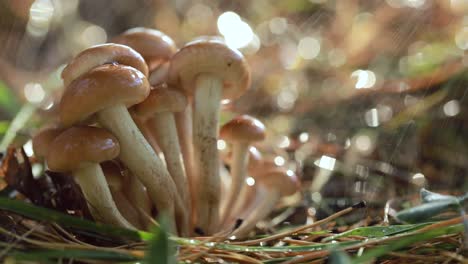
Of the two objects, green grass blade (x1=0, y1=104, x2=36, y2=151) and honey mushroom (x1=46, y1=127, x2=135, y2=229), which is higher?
green grass blade (x1=0, y1=104, x2=36, y2=151)

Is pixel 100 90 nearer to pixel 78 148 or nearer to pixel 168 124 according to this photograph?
pixel 78 148

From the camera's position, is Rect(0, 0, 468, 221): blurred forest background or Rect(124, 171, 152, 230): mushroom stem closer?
Rect(124, 171, 152, 230): mushroom stem

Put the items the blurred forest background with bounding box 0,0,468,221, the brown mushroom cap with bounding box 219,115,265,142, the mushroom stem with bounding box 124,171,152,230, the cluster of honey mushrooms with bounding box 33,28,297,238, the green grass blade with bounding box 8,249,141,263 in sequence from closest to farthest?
the green grass blade with bounding box 8,249,141,263 < the cluster of honey mushrooms with bounding box 33,28,297,238 < the mushroom stem with bounding box 124,171,152,230 < the brown mushroom cap with bounding box 219,115,265,142 < the blurred forest background with bounding box 0,0,468,221

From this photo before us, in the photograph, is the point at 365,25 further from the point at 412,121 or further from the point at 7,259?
the point at 7,259

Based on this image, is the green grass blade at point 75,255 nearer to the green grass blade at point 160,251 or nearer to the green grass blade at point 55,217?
the green grass blade at point 55,217

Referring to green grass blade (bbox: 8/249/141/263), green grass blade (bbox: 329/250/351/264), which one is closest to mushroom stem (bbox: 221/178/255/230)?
green grass blade (bbox: 8/249/141/263)

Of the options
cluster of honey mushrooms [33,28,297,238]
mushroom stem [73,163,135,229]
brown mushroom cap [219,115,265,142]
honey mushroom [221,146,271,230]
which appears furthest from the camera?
honey mushroom [221,146,271,230]

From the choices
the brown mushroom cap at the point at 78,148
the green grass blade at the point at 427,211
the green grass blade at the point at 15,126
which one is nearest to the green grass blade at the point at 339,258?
the green grass blade at the point at 427,211

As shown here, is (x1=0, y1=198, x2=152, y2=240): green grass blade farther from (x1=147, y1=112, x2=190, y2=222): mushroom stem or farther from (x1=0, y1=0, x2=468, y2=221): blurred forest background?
(x1=0, y1=0, x2=468, y2=221): blurred forest background

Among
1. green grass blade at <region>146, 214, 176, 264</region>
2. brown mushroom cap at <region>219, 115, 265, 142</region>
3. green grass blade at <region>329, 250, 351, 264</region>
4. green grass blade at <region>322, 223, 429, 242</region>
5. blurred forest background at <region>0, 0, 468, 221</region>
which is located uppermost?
blurred forest background at <region>0, 0, 468, 221</region>
